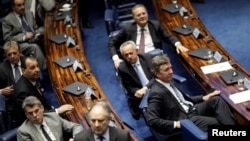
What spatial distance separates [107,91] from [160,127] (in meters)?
2.32

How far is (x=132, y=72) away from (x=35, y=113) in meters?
1.59

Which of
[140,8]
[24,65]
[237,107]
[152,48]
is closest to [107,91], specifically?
[152,48]

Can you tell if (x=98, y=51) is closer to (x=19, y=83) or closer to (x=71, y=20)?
(x=71, y=20)

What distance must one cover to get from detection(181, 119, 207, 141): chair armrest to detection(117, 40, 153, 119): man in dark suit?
42.4 inches

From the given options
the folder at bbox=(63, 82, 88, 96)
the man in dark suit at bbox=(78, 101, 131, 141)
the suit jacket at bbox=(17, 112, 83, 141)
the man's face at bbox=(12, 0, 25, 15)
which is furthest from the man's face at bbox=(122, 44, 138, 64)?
the man's face at bbox=(12, 0, 25, 15)

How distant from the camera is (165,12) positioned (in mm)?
7500

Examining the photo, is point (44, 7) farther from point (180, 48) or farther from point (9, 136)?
point (9, 136)

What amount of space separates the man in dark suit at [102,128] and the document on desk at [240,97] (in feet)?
A: 4.28

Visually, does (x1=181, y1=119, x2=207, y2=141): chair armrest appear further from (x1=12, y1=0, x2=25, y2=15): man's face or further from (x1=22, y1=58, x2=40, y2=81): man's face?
(x1=12, y1=0, x2=25, y2=15): man's face

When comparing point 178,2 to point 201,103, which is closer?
point 201,103

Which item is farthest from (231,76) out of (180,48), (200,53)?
(180,48)

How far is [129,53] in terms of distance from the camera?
584 centimetres

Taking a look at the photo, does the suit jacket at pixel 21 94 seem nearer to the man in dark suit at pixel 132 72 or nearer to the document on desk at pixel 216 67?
the man in dark suit at pixel 132 72

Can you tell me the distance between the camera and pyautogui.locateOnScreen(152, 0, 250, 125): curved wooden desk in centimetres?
505
